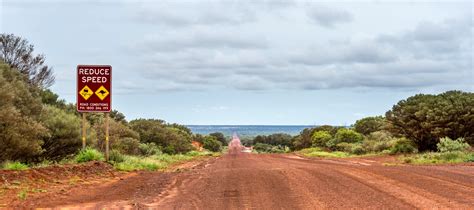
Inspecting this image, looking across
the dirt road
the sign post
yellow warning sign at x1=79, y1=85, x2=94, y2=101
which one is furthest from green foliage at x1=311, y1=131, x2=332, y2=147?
the dirt road

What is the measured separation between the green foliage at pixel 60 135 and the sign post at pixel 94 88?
875cm

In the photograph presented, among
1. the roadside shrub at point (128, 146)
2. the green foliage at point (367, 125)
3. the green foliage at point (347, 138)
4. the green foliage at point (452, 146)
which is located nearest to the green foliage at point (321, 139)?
the green foliage at point (367, 125)

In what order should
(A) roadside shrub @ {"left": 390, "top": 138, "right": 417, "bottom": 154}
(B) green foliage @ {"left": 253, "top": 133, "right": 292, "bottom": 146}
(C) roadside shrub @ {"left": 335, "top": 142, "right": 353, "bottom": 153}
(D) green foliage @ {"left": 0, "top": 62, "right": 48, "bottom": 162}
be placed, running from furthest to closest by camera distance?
1. (B) green foliage @ {"left": 253, "top": 133, "right": 292, "bottom": 146}
2. (C) roadside shrub @ {"left": 335, "top": 142, "right": 353, "bottom": 153}
3. (A) roadside shrub @ {"left": 390, "top": 138, "right": 417, "bottom": 154}
4. (D) green foliage @ {"left": 0, "top": 62, "right": 48, "bottom": 162}

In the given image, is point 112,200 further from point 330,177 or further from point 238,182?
point 330,177

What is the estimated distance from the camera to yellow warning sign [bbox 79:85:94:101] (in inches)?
811

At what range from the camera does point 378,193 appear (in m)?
11.9

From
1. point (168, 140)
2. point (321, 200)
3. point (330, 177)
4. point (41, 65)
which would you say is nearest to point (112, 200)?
point (321, 200)

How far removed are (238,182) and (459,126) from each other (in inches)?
1088

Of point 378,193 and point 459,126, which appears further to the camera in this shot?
point 459,126

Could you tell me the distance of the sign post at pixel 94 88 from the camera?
2055 centimetres

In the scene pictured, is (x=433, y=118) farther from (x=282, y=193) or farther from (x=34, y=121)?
(x=282, y=193)

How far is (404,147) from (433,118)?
14.1 ft

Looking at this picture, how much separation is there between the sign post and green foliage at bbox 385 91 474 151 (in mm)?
24934

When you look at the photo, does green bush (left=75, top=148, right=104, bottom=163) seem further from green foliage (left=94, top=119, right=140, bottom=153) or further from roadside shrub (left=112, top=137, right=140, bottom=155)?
roadside shrub (left=112, top=137, right=140, bottom=155)
